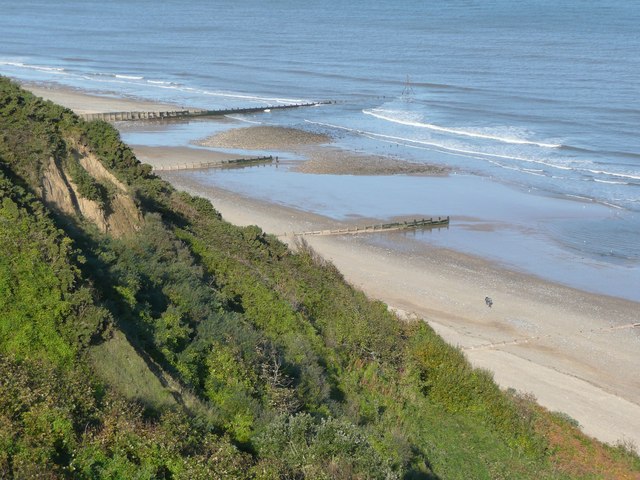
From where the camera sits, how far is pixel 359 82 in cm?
8381

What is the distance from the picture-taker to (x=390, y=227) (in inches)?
1507

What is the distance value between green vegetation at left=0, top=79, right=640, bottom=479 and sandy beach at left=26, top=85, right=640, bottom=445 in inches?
133

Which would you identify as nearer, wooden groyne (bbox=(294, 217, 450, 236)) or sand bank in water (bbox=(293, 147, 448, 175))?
wooden groyne (bbox=(294, 217, 450, 236))

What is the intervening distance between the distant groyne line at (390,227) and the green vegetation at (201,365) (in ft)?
41.0

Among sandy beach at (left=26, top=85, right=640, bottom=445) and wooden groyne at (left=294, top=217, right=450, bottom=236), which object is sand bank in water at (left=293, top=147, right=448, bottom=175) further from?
wooden groyne at (left=294, top=217, right=450, bottom=236)

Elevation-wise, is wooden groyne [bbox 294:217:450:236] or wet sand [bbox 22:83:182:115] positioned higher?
wet sand [bbox 22:83:182:115]

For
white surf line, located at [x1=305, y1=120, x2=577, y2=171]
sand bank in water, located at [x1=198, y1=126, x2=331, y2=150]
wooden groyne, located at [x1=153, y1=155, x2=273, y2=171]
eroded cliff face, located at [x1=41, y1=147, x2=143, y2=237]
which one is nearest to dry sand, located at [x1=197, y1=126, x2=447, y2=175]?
sand bank in water, located at [x1=198, y1=126, x2=331, y2=150]

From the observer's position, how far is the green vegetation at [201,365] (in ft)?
32.9

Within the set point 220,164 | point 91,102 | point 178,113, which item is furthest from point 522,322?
point 91,102

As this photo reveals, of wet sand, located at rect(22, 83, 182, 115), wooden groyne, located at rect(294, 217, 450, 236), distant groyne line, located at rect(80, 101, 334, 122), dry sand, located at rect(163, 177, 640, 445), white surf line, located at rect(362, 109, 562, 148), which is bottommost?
dry sand, located at rect(163, 177, 640, 445)

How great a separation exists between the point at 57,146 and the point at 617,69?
73.9 m

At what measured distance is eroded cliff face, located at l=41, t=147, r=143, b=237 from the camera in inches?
684

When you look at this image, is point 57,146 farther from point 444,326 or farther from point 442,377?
point 444,326

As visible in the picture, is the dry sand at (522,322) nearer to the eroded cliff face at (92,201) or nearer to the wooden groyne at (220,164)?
the eroded cliff face at (92,201)
